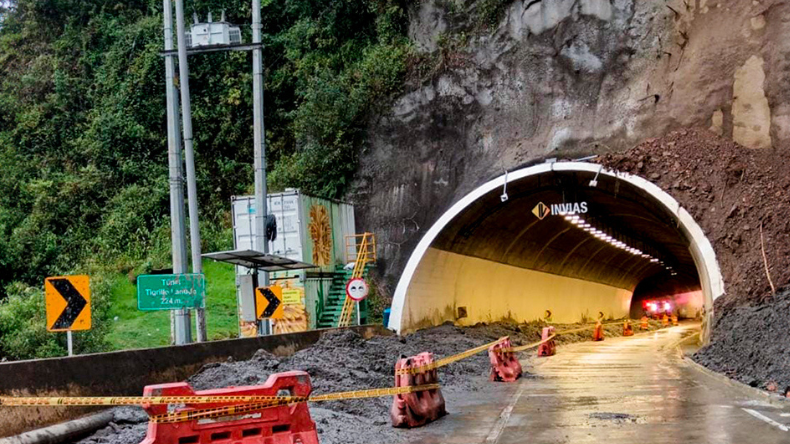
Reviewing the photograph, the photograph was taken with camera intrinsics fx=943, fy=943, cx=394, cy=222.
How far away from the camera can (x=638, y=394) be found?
1568 centimetres

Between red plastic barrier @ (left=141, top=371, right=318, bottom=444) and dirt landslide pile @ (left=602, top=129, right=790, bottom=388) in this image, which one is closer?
red plastic barrier @ (left=141, top=371, right=318, bottom=444)

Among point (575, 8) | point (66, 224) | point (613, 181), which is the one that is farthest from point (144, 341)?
point (575, 8)

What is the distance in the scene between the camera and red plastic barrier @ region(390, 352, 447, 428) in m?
12.1

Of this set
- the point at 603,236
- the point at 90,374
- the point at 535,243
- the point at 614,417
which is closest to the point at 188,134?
the point at 90,374

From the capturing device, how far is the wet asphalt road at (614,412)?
10.8 m

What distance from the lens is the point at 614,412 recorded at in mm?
13031

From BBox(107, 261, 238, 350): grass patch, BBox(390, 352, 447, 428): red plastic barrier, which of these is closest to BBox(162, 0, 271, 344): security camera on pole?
BBox(107, 261, 238, 350): grass patch

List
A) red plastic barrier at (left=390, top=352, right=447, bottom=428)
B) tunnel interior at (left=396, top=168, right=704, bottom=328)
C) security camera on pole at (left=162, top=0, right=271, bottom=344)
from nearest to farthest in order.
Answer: red plastic barrier at (left=390, top=352, right=447, bottom=428) → security camera on pole at (left=162, top=0, right=271, bottom=344) → tunnel interior at (left=396, top=168, right=704, bottom=328)

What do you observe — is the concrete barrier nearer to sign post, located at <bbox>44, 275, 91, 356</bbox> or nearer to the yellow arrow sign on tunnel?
sign post, located at <bbox>44, 275, 91, 356</bbox>

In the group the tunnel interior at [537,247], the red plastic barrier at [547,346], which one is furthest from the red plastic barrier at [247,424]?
the red plastic barrier at [547,346]

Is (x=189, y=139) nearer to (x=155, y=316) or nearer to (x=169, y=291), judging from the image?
(x=169, y=291)

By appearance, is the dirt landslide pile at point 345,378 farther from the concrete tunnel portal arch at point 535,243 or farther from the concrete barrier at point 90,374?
the concrete tunnel portal arch at point 535,243

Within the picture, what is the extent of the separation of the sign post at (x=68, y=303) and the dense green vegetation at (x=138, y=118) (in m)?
19.6

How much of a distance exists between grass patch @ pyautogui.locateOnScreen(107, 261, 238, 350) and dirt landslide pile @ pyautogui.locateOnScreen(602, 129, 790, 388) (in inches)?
533
